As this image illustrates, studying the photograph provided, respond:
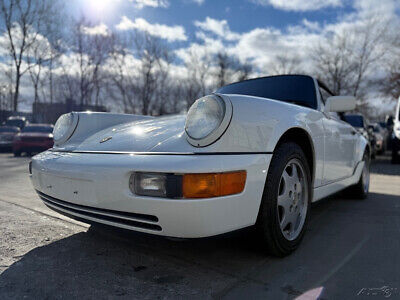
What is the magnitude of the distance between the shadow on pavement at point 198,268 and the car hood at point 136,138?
0.46 m

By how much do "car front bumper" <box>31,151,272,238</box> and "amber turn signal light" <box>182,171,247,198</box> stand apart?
22 mm

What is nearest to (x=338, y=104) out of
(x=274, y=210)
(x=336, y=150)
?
(x=336, y=150)

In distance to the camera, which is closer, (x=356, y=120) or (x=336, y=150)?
(x=336, y=150)

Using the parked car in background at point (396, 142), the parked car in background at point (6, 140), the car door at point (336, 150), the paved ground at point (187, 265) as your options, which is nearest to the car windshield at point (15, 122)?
the parked car in background at point (6, 140)

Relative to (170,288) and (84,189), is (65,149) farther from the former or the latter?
(170,288)

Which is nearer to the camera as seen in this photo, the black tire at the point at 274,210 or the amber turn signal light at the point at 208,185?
the amber turn signal light at the point at 208,185

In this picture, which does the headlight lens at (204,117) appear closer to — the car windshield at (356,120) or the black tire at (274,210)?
the black tire at (274,210)

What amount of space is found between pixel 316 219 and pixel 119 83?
2474cm

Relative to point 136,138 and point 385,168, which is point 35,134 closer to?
point 136,138

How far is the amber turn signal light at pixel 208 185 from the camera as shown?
4.36ft

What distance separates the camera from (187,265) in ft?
5.58

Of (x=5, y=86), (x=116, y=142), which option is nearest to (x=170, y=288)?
(x=116, y=142)

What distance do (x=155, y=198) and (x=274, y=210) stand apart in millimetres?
689

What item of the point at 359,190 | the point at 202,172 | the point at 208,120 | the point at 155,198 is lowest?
the point at 359,190
